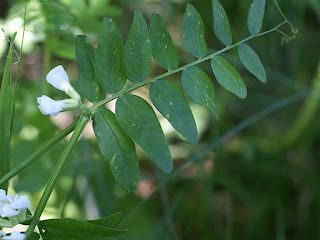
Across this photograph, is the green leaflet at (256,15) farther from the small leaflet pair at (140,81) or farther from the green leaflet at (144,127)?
the green leaflet at (144,127)

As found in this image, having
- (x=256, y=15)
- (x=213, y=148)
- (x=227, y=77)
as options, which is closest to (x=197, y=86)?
(x=227, y=77)

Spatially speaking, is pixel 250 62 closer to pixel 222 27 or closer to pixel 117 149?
pixel 222 27

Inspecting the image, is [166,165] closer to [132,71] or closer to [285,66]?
[132,71]

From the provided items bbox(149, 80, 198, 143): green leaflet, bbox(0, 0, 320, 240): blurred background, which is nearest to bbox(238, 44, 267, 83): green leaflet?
bbox(149, 80, 198, 143): green leaflet

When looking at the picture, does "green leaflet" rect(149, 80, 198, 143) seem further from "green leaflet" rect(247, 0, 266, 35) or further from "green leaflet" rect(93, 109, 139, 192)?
"green leaflet" rect(247, 0, 266, 35)

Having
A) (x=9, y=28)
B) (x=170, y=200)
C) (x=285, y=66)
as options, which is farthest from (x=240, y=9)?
(x=9, y=28)
